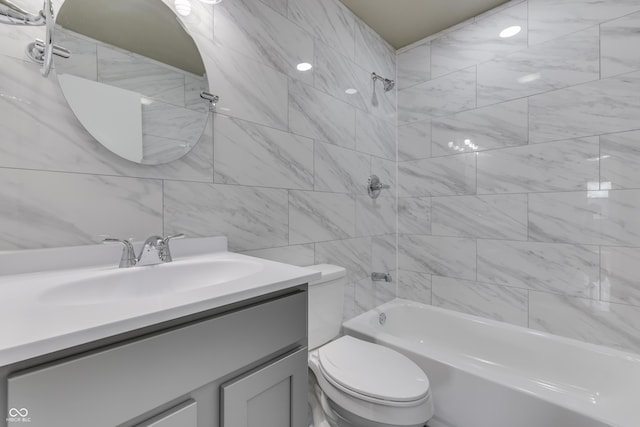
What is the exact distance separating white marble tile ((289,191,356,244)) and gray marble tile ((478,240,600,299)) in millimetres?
949

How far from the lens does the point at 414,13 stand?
1981mm

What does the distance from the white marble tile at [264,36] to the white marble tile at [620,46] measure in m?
1.61

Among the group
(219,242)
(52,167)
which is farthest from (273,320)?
(52,167)

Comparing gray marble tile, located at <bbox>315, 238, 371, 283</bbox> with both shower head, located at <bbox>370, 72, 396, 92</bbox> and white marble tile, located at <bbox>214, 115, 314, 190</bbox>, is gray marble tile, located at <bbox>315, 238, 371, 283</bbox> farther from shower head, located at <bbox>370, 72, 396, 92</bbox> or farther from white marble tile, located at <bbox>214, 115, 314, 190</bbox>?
shower head, located at <bbox>370, 72, 396, 92</bbox>

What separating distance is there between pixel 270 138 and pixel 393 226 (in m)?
1.34

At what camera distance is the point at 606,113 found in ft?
5.20

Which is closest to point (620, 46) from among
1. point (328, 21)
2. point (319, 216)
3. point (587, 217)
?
point (587, 217)

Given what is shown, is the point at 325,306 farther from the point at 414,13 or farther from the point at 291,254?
the point at 414,13

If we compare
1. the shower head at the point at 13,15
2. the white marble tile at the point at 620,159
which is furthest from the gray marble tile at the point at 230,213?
the white marble tile at the point at 620,159

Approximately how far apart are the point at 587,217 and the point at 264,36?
2.01 m

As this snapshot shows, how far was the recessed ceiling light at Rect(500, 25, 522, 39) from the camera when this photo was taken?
186 cm

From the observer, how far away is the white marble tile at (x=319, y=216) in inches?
63.2

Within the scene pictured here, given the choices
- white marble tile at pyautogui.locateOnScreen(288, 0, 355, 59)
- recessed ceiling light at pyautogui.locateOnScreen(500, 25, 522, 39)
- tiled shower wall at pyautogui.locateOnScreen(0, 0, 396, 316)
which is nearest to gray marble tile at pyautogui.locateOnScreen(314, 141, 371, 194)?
tiled shower wall at pyautogui.locateOnScreen(0, 0, 396, 316)

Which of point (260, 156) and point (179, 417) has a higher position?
point (260, 156)
